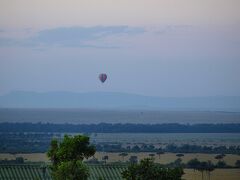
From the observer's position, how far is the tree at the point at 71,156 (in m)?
13.1

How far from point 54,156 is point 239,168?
23.3m

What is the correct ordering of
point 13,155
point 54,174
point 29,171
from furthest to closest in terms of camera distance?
1. point 13,155
2. point 29,171
3. point 54,174

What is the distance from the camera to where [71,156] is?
44.2 feet

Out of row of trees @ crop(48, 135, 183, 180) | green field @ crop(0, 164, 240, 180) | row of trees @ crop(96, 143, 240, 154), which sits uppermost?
row of trees @ crop(96, 143, 240, 154)

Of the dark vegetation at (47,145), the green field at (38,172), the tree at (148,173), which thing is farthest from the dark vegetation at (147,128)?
the tree at (148,173)

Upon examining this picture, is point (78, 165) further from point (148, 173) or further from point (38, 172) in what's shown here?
point (38, 172)

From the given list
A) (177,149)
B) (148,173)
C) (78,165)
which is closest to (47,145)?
(177,149)

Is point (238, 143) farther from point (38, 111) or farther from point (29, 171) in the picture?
point (38, 111)

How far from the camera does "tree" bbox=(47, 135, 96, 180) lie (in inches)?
515

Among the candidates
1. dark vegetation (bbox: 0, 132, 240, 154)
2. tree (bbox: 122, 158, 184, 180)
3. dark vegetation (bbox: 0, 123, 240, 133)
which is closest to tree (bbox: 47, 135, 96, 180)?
tree (bbox: 122, 158, 184, 180)

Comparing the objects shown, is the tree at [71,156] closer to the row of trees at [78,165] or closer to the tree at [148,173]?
the row of trees at [78,165]

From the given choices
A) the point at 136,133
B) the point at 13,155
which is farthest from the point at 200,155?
the point at 136,133

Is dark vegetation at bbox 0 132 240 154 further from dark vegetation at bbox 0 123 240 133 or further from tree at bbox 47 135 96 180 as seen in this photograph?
tree at bbox 47 135 96 180

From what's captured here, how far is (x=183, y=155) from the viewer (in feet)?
144
